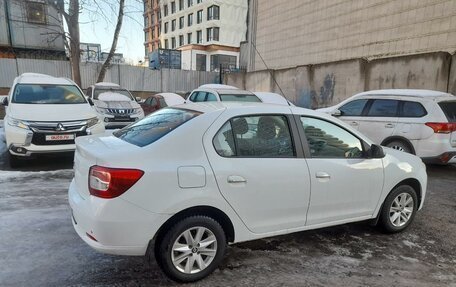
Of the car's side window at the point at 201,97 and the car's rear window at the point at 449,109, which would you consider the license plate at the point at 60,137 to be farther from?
the car's rear window at the point at 449,109

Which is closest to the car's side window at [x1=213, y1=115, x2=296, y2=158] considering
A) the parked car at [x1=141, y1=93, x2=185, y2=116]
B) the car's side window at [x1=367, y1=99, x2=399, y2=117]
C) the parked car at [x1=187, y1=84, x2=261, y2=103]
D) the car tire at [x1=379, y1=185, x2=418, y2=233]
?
the car tire at [x1=379, y1=185, x2=418, y2=233]

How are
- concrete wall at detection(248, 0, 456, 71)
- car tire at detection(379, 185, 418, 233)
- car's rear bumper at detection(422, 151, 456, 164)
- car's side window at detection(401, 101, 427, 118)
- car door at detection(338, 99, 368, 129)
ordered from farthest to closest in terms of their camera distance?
concrete wall at detection(248, 0, 456, 71), car door at detection(338, 99, 368, 129), car's side window at detection(401, 101, 427, 118), car's rear bumper at detection(422, 151, 456, 164), car tire at detection(379, 185, 418, 233)

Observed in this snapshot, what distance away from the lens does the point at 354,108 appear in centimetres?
870

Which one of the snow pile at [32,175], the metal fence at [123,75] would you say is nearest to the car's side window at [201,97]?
the snow pile at [32,175]

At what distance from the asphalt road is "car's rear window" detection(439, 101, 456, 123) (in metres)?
2.70

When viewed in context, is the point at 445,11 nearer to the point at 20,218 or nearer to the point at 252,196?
the point at 252,196

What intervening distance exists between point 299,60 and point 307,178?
17307mm

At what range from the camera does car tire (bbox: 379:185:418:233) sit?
4.17 meters

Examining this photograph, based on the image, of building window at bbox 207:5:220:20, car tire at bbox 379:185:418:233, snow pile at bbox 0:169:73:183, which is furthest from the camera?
building window at bbox 207:5:220:20

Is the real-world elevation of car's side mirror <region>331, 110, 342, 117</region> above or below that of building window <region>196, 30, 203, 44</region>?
below

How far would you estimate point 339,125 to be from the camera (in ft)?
12.7

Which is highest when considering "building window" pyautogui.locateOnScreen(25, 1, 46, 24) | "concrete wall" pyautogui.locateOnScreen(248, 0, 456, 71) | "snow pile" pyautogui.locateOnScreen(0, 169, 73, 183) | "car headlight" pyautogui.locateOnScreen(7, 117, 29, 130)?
"building window" pyautogui.locateOnScreen(25, 1, 46, 24)

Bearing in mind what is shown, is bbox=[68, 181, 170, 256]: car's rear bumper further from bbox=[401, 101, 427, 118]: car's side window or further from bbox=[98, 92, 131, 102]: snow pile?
bbox=[98, 92, 131, 102]: snow pile

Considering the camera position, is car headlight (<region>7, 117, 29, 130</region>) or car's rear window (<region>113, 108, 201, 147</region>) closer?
car's rear window (<region>113, 108, 201, 147</region>)
